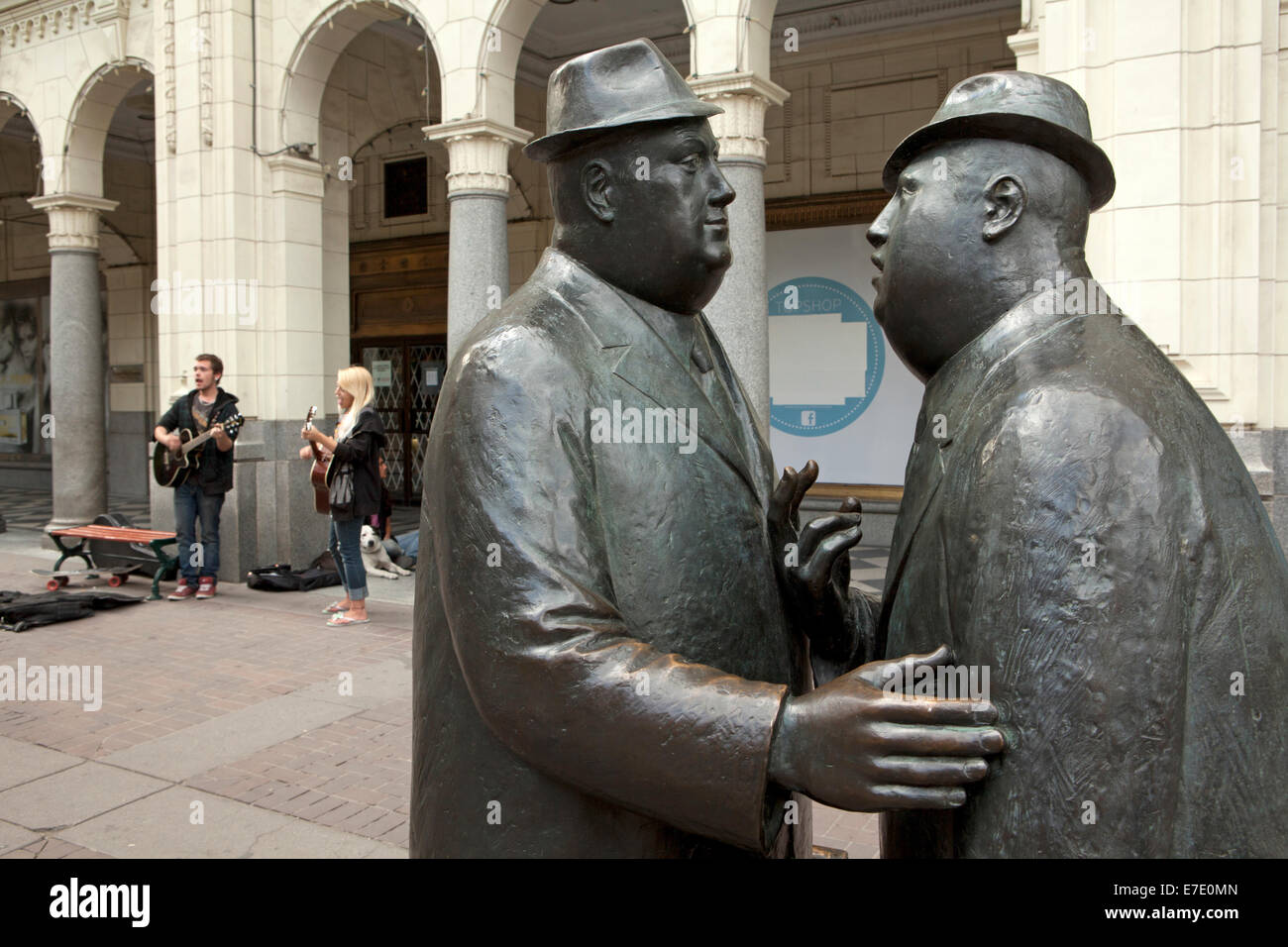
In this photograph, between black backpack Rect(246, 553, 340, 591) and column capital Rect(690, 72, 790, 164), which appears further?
black backpack Rect(246, 553, 340, 591)

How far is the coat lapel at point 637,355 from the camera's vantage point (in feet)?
5.02

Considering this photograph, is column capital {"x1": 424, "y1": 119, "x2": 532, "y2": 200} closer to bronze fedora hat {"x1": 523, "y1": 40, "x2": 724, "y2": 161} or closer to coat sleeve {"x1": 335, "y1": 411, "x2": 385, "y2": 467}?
coat sleeve {"x1": 335, "y1": 411, "x2": 385, "y2": 467}

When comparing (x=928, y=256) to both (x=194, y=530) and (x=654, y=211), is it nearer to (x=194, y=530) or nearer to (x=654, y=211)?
(x=654, y=211)

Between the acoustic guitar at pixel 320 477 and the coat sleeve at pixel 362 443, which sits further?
the acoustic guitar at pixel 320 477

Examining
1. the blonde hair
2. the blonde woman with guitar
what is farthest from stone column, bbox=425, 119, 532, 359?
the blonde woman with guitar

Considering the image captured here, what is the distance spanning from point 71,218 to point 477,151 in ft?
19.8

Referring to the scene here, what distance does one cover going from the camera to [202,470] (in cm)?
854

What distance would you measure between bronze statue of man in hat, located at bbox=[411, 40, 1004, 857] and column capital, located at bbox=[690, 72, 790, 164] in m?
5.74

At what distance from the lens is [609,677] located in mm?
1253

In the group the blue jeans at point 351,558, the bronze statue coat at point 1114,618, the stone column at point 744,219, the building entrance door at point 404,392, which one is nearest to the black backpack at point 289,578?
the blue jeans at point 351,558

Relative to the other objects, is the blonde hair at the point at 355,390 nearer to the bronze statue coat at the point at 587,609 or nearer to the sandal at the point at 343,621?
the sandal at the point at 343,621

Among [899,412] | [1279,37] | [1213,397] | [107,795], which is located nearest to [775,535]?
[107,795]

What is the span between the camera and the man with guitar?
8477 millimetres

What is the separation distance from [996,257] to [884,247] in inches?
6.7
